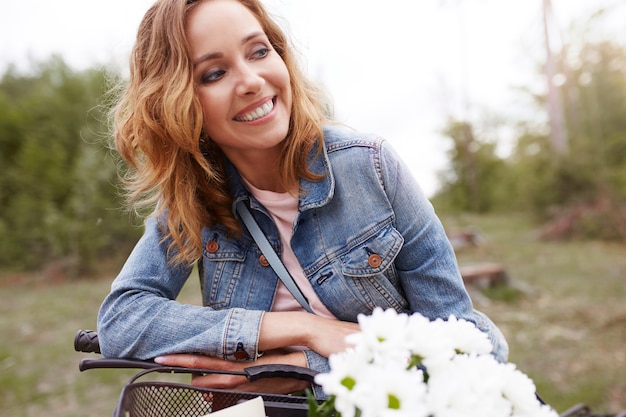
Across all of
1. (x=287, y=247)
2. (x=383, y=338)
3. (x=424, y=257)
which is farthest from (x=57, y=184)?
(x=383, y=338)

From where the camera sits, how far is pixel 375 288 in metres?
1.39

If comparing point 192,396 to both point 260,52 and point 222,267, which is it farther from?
point 260,52

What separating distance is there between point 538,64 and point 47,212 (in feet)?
56.4

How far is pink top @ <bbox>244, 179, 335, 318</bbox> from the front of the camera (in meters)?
1.50

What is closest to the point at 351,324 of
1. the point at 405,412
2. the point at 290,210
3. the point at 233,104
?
the point at 290,210

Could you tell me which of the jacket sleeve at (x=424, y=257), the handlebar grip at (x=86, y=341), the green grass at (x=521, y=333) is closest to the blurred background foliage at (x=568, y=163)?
the green grass at (x=521, y=333)

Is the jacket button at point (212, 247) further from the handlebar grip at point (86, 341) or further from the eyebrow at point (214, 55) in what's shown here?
the eyebrow at point (214, 55)

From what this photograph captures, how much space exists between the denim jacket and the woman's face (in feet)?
0.58

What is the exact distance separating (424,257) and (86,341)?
896 millimetres

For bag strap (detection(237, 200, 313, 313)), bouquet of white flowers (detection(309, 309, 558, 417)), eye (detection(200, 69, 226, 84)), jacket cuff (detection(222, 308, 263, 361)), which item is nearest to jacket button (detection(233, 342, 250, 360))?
jacket cuff (detection(222, 308, 263, 361))

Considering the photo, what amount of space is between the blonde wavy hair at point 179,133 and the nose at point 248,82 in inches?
5.5

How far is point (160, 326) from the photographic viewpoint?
4.16ft

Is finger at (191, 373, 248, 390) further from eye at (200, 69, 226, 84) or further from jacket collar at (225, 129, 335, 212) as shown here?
eye at (200, 69, 226, 84)

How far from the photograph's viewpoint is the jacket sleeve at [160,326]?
48.4 inches
